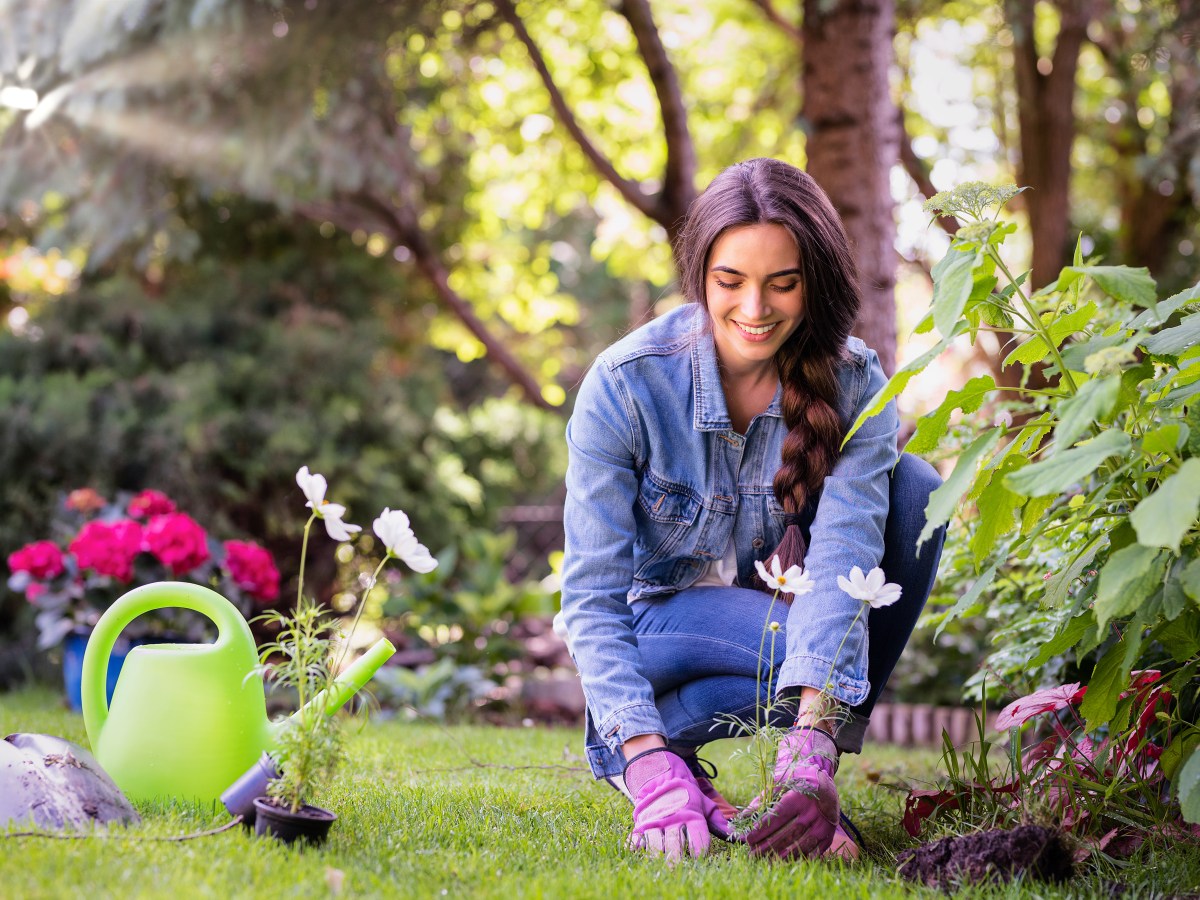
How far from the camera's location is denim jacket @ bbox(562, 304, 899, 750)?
1928mm

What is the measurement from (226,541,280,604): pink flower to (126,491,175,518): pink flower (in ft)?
0.86

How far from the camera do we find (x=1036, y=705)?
6.64 feet

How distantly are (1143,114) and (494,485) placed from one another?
5.70 meters

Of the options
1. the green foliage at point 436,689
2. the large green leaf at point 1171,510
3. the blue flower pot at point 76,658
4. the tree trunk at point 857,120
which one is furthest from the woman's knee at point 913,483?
the blue flower pot at point 76,658

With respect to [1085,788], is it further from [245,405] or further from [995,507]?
[245,405]

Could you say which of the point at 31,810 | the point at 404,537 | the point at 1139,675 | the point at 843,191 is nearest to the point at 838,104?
the point at 843,191

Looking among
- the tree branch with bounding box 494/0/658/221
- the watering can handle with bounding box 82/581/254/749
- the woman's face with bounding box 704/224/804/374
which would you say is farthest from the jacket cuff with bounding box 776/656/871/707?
the tree branch with bounding box 494/0/658/221

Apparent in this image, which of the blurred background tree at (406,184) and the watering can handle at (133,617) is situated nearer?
the watering can handle at (133,617)

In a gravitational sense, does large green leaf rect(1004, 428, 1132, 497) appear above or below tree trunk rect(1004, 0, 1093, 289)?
below

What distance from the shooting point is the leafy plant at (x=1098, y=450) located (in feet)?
4.57

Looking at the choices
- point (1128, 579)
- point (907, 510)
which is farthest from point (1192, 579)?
point (907, 510)

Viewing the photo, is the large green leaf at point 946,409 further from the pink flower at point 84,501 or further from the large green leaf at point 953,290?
the pink flower at point 84,501

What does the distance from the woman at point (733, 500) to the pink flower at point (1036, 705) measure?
23 cm

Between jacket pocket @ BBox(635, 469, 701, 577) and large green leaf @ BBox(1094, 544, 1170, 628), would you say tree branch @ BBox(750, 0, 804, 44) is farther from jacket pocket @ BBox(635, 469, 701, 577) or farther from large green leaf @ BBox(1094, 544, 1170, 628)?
large green leaf @ BBox(1094, 544, 1170, 628)
